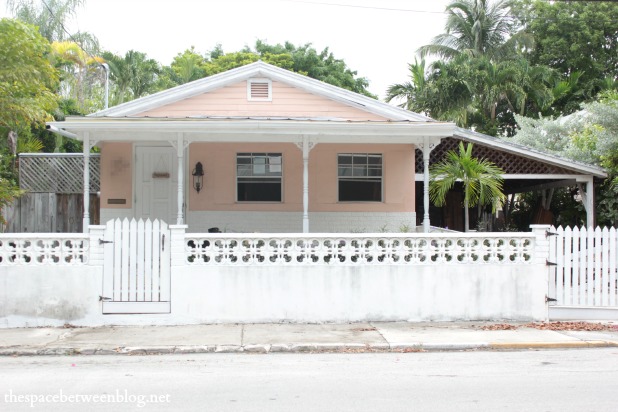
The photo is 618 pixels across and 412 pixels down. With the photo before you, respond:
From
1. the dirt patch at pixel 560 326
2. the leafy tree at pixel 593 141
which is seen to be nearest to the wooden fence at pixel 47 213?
the dirt patch at pixel 560 326

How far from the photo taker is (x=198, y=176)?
1491cm

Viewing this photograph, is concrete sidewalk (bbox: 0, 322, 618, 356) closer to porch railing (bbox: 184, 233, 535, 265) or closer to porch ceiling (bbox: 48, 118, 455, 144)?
porch railing (bbox: 184, 233, 535, 265)

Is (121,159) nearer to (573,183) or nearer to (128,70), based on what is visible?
(573,183)

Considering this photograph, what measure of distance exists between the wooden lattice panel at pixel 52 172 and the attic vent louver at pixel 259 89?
469 cm

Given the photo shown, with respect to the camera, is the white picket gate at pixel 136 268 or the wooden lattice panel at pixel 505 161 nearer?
the white picket gate at pixel 136 268

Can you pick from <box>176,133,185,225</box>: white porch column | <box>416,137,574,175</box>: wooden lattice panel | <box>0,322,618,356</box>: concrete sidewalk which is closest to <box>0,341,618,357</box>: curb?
<box>0,322,618,356</box>: concrete sidewalk

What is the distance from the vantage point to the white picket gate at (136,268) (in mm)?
10125

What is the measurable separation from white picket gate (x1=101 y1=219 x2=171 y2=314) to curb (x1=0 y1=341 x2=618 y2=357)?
1513 mm

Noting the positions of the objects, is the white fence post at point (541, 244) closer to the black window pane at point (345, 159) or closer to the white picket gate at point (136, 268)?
the black window pane at point (345, 159)

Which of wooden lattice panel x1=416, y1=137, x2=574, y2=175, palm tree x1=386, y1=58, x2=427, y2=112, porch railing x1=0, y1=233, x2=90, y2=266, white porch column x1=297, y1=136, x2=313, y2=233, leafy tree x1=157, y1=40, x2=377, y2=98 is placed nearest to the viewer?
porch railing x1=0, y1=233, x2=90, y2=266

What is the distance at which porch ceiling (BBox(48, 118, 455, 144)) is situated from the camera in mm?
12922

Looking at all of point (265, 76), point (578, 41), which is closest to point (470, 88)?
point (578, 41)

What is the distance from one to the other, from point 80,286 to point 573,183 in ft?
40.9

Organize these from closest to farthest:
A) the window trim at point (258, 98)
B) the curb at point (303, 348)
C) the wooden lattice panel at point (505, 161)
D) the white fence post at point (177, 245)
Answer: the curb at point (303, 348), the white fence post at point (177, 245), the window trim at point (258, 98), the wooden lattice panel at point (505, 161)
